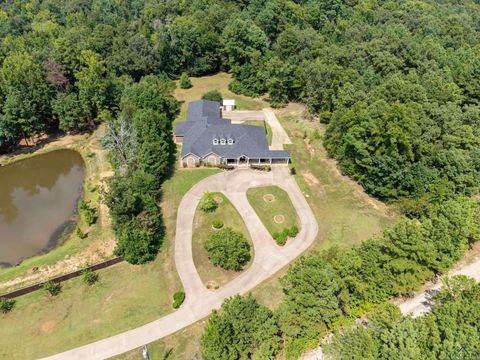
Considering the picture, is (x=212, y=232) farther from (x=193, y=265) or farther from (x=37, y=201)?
(x=37, y=201)

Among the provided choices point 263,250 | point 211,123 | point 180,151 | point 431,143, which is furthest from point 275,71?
point 263,250

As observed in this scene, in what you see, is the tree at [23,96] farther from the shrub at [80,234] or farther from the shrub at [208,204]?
the shrub at [208,204]

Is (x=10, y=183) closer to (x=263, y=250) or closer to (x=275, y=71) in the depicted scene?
(x=263, y=250)

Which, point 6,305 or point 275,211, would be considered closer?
point 6,305

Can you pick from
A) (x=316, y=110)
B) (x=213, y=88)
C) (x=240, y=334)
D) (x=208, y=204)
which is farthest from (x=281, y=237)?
(x=213, y=88)

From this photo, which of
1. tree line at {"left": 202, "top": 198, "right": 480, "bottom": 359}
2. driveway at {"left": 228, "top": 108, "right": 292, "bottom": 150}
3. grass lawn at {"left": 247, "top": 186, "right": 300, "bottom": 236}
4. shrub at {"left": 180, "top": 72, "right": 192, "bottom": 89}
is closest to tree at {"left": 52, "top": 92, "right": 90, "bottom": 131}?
shrub at {"left": 180, "top": 72, "right": 192, "bottom": 89}

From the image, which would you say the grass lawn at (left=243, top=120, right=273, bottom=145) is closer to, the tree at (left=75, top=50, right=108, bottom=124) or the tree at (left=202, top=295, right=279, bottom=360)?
the tree at (left=75, top=50, right=108, bottom=124)
